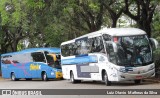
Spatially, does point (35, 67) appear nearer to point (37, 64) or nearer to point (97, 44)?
point (37, 64)

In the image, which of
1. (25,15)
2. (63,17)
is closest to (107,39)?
(63,17)

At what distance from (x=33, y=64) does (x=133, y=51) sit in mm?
16662

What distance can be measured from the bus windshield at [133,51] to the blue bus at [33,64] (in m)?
12.8

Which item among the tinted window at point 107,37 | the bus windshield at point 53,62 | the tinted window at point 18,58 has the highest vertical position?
the tinted window at point 107,37

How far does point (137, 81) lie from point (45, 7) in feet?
A: 30.6

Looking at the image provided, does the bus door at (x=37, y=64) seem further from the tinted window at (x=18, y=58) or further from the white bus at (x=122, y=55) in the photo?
the white bus at (x=122, y=55)

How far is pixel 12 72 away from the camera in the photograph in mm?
41844

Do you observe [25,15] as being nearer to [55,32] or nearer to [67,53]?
[55,32]

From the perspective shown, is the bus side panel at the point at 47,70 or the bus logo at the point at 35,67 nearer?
the bus side panel at the point at 47,70

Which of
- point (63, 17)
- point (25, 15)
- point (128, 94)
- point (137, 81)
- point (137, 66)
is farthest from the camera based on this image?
point (25, 15)

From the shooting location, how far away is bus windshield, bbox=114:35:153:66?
70.7 ft

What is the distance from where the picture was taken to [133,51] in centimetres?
2175

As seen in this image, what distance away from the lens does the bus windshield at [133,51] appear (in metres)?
21.5

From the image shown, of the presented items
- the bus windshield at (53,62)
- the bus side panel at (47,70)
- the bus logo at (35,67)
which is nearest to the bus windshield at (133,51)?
the bus windshield at (53,62)
